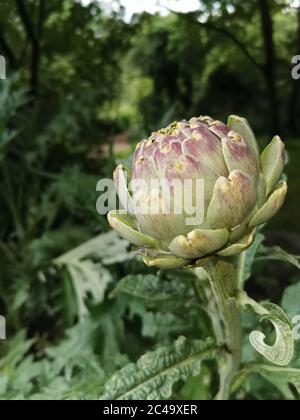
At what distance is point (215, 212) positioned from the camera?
51 centimetres

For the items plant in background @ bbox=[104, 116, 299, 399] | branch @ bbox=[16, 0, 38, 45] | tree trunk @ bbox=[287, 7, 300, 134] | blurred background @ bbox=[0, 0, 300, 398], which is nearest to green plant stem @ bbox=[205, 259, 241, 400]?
plant in background @ bbox=[104, 116, 299, 399]

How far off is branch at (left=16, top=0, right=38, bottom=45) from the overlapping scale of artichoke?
3.90 ft

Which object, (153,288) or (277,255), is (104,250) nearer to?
(153,288)

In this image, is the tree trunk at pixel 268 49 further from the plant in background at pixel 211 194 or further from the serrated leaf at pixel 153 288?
the plant in background at pixel 211 194

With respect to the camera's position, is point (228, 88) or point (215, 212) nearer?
point (215, 212)

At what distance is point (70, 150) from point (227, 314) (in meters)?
1.26

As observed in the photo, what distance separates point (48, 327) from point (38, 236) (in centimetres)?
25

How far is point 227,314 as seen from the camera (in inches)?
26.6

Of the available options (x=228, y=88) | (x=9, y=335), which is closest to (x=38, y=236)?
(x=9, y=335)

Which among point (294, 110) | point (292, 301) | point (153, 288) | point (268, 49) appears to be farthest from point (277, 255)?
point (294, 110)

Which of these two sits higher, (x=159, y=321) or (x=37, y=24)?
(x=37, y=24)

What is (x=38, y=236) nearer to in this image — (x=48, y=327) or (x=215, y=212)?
(x=48, y=327)

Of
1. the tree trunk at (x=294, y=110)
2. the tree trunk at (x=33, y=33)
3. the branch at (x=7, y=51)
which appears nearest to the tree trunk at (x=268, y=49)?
the tree trunk at (x=33, y=33)

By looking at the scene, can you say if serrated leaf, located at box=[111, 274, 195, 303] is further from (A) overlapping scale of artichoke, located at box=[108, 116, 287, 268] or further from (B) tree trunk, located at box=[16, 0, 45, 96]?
(B) tree trunk, located at box=[16, 0, 45, 96]
